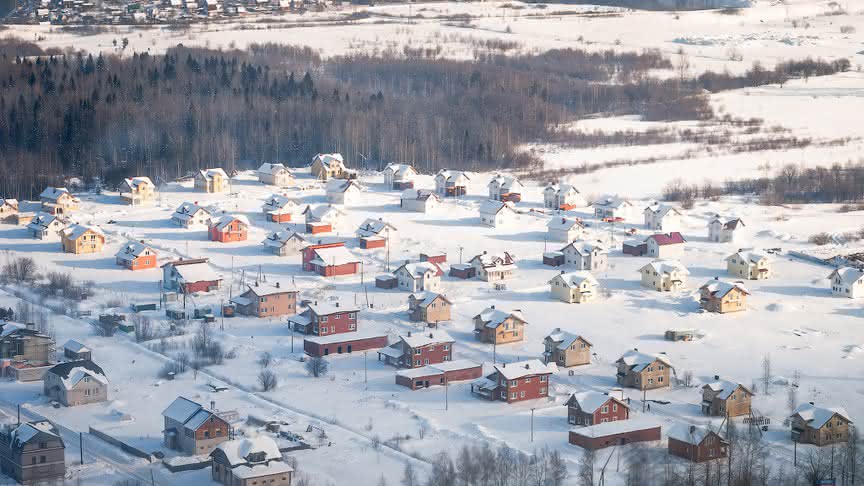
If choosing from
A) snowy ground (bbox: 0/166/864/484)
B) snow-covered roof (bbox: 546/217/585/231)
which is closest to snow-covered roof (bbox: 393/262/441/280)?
snowy ground (bbox: 0/166/864/484)

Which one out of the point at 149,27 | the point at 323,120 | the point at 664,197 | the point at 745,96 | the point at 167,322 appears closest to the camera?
the point at 167,322

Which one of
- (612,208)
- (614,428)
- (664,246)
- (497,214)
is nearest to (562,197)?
(612,208)

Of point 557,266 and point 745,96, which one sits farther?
point 745,96

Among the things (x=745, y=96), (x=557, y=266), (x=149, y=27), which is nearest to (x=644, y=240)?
(x=557, y=266)

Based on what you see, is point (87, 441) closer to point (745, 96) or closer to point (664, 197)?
point (664, 197)

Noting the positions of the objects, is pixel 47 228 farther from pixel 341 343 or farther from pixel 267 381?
pixel 267 381

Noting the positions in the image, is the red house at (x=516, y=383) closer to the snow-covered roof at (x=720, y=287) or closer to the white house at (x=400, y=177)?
the snow-covered roof at (x=720, y=287)
